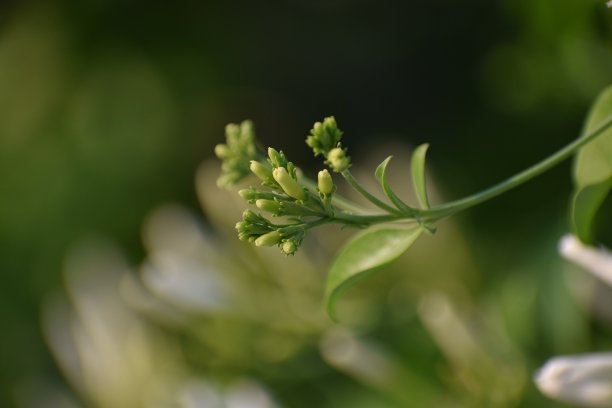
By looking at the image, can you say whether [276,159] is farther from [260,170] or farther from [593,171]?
[593,171]

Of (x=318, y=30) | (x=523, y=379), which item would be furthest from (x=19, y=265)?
(x=523, y=379)

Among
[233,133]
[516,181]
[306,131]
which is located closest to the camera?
[516,181]

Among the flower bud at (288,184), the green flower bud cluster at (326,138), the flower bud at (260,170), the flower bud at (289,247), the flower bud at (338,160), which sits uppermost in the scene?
the green flower bud cluster at (326,138)

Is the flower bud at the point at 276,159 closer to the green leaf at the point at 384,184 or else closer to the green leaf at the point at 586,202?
the green leaf at the point at 384,184

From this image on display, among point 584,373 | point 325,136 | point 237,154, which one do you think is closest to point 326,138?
point 325,136

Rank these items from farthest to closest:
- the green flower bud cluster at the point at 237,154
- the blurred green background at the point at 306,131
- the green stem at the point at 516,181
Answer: the blurred green background at the point at 306,131, the green flower bud cluster at the point at 237,154, the green stem at the point at 516,181

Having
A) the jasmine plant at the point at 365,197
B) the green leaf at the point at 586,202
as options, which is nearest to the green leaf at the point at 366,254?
the jasmine plant at the point at 365,197

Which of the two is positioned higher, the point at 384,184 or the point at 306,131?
the point at 306,131
